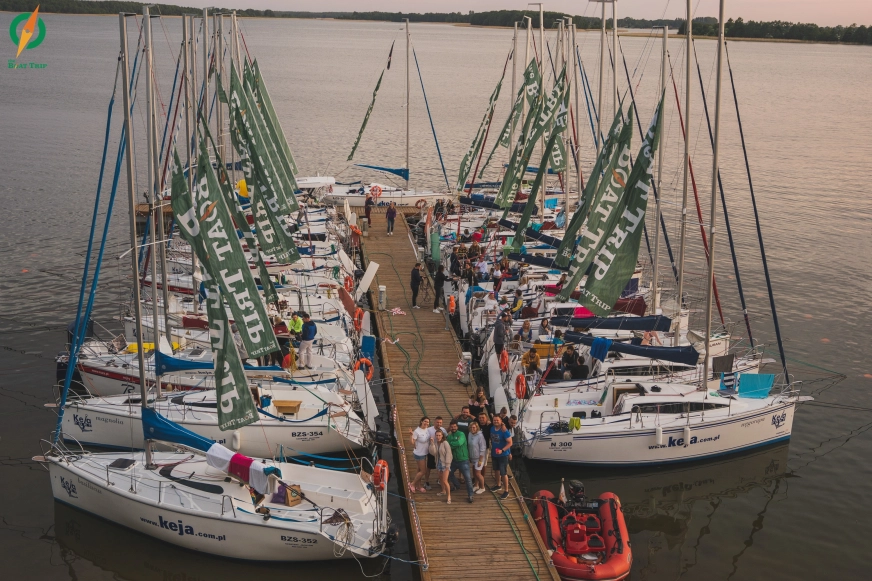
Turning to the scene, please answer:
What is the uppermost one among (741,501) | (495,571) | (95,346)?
(95,346)

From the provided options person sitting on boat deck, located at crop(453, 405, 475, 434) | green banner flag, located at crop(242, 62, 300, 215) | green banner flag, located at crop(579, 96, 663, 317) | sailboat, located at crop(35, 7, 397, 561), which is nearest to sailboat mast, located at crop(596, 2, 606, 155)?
green banner flag, located at crop(579, 96, 663, 317)

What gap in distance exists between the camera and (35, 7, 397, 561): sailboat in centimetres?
1942

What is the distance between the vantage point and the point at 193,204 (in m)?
20.2

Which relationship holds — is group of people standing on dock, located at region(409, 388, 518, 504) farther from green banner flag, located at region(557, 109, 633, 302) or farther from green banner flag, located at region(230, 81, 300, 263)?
green banner flag, located at region(230, 81, 300, 263)

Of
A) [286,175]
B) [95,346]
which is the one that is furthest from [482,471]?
[286,175]

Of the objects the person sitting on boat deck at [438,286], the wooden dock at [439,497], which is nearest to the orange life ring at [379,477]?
the wooden dock at [439,497]

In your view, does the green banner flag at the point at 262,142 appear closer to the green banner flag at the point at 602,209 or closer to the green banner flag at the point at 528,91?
the green banner flag at the point at 602,209

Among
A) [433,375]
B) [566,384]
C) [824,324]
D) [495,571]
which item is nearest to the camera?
[495,571]

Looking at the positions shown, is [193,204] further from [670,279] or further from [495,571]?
[670,279]

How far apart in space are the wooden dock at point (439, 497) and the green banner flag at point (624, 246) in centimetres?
482

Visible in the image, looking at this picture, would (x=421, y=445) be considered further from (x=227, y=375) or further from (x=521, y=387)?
(x=521, y=387)

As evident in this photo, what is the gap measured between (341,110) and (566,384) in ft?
268

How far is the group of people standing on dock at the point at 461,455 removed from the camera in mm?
20547

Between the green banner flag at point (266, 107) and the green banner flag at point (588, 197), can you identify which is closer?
the green banner flag at point (588, 197)
